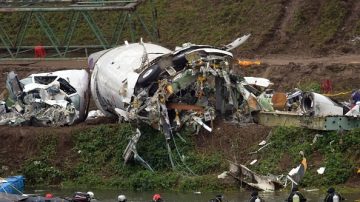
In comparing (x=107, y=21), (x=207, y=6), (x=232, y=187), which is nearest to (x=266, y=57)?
(x=207, y=6)

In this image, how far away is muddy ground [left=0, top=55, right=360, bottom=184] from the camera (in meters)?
40.2

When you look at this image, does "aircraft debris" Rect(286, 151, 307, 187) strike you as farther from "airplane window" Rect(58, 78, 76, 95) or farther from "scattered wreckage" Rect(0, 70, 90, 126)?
"airplane window" Rect(58, 78, 76, 95)

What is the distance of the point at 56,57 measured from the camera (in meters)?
54.7

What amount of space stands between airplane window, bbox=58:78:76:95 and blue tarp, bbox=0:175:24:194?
200 inches

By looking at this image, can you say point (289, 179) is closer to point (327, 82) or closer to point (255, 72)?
point (327, 82)

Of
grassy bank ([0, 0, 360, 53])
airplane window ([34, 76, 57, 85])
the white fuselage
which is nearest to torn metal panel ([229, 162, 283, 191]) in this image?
the white fuselage

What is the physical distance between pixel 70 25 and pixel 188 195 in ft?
60.3

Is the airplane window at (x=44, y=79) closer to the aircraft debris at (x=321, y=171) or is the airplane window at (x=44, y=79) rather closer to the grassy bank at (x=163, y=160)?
the grassy bank at (x=163, y=160)

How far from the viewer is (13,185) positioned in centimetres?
3956

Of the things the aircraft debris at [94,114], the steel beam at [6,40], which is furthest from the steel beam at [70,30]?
the aircraft debris at [94,114]

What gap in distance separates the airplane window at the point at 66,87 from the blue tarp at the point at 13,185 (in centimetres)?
507

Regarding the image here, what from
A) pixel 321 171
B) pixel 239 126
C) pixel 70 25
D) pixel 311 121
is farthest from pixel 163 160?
pixel 70 25

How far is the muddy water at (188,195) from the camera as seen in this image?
119ft

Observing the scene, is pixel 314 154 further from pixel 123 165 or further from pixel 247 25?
pixel 247 25
